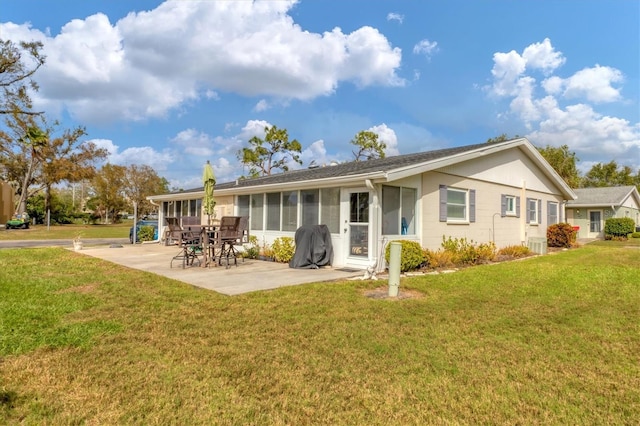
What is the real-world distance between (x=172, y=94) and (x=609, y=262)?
Result: 1839cm

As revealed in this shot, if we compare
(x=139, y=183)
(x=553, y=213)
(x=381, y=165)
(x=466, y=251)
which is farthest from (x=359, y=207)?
(x=139, y=183)

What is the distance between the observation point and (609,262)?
396 inches

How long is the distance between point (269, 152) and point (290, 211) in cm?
2623

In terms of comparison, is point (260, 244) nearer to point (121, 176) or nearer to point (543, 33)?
point (543, 33)

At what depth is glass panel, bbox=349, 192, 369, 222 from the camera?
344 inches

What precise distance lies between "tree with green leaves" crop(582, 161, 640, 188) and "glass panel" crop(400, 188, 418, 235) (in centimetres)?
4350

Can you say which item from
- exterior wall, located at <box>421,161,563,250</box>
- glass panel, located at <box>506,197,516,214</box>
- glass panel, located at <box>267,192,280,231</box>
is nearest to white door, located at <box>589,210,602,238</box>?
exterior wall, located at <box>421,161,563,250</box>

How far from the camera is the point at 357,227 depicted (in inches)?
350

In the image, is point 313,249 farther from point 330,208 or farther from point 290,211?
point 290,211

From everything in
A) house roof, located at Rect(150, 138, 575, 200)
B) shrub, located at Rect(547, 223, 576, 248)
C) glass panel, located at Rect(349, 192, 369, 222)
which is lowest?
shrub, located at Rect(547, 223, 576, 248)

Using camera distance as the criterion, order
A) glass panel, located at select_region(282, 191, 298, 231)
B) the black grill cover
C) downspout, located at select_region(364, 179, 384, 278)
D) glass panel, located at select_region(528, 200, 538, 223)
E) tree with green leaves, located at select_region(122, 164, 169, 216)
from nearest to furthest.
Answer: downspout, located at select_region(364, 179, 384, 278), the black grill cover, glass panel, located at select_region(282, 191, 298, 231), glass panel, located at select_region(528, 200, 538, 223), tree with green leaves, located at select_region(122, 164, 169, 216)

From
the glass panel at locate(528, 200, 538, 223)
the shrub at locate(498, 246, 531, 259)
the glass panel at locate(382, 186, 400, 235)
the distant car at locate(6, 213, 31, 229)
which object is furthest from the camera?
the distant car at locate(6, 213, 31, 229)

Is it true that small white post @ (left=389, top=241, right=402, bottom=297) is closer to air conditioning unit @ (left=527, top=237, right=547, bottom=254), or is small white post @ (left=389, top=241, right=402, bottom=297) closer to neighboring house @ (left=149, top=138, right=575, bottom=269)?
neighboring house @ (left=149, top=138, right=575, bottom=269)

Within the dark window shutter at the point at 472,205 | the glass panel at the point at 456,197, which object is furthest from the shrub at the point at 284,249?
the dark window shutter at the point at 472,205
